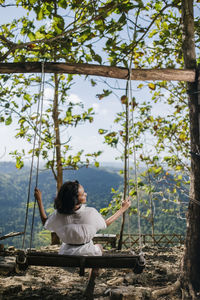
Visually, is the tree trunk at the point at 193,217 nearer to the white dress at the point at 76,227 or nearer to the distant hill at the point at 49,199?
the white dress at the point at 76,227

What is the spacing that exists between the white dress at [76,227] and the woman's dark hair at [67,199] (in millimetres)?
61

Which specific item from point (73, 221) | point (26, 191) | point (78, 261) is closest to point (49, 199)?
point (26, 191)

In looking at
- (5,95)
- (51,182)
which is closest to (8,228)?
(51,182)

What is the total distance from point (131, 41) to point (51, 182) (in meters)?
95.5

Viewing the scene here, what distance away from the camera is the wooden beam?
112 inches

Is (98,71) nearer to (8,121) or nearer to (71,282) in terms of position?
(8,121)

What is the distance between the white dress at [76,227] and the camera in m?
2.23

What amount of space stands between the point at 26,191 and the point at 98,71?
8442cm

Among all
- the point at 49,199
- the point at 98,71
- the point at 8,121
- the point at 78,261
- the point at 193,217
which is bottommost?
the point at 49,199

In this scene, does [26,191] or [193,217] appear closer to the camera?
[193,217]

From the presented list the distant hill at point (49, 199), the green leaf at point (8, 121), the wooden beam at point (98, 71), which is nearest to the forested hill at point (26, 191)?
the distant hill at point (49, 199)

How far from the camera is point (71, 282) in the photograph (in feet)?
11.5

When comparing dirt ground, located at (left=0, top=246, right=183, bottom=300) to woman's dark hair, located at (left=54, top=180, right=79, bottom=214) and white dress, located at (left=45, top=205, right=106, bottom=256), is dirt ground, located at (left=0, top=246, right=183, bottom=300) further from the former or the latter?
woman's dark hair, located at (left=54, top=180, right=79, bottom=214)

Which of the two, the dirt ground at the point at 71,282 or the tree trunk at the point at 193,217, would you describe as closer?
the dirt ground at the point at 71,282
